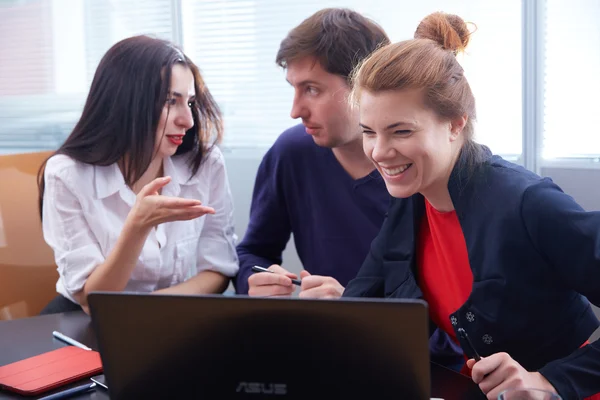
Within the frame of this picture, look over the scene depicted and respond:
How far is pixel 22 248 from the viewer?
7.04ft

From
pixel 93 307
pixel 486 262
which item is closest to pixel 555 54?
pixel 486 262

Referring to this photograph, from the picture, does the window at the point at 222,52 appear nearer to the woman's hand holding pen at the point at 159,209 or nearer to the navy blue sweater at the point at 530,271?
the navy blue sweater at the point at 530,271

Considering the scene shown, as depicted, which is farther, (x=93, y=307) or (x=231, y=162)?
(x=231, y=162)

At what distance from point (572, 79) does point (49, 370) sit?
6.47 feet

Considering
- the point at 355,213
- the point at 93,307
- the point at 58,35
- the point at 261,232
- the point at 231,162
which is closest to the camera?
the point at 93,307

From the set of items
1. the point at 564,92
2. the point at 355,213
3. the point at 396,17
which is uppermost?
the point at 396,17

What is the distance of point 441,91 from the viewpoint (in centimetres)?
142

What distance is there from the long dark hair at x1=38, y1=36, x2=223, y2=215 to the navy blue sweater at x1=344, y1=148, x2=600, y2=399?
0.90m

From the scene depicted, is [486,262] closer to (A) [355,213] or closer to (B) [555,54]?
(A) [355,213]

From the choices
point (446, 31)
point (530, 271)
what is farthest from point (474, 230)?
point (446, 31)

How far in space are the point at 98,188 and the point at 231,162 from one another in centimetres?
126

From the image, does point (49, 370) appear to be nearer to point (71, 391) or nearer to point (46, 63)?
point (71, 391)

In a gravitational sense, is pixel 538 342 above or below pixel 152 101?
below

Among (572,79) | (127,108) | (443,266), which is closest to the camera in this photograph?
(443,266)
